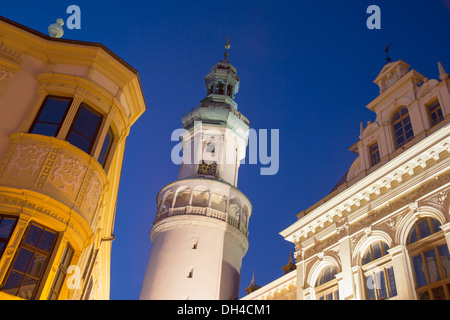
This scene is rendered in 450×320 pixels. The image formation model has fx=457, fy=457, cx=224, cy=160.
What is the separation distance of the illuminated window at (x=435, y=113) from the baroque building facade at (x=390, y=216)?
4 centimetres

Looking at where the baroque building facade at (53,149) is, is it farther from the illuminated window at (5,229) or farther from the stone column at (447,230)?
the stone column at (447,230)

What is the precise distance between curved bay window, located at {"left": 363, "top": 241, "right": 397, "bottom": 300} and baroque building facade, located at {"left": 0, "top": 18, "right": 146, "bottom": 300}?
419 inches

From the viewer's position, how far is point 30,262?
12062 mm

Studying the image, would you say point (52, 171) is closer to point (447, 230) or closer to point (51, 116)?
point (51, 116)

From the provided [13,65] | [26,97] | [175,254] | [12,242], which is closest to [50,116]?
[26,97]

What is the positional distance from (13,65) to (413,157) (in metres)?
15.1

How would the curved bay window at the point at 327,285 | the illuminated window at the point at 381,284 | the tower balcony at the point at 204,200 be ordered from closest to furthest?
the illuminated window at the point at 381,284 < the curved bay window at the point at 327,285 < the tower balcony at the point at 204,200

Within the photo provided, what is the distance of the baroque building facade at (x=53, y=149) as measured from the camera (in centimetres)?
1230

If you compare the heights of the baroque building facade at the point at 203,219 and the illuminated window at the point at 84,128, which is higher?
the baroque building facade at the point at 203,219

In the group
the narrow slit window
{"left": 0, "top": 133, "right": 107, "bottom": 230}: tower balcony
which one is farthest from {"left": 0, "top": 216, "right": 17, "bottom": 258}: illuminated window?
the narrow slit window

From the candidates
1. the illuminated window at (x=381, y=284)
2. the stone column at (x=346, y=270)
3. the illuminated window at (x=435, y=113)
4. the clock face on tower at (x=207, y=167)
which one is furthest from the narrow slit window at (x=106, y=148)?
the clock face on tower at (x=207, y=167)

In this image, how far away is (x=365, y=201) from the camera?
786 inches

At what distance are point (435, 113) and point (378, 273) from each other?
291 inches
